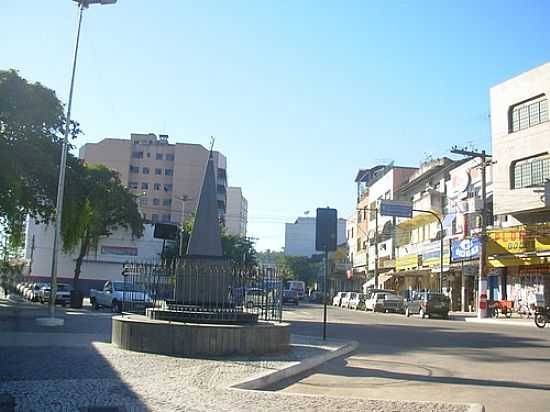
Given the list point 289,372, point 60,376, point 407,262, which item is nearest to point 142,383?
point 60,376

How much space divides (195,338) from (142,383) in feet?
11.6

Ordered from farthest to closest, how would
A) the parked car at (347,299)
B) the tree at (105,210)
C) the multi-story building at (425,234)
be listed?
the parked car at (347,299) → the multi-story building at (425,234) → the tree at (105,210)

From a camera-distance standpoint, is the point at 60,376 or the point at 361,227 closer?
the point at 60,376

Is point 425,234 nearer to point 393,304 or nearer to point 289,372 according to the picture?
point 393,304

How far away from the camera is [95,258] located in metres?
58.8

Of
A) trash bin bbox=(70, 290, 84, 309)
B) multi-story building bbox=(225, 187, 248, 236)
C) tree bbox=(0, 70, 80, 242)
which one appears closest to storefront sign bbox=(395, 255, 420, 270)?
trash bin bbox=(70, 290, 84, 309)

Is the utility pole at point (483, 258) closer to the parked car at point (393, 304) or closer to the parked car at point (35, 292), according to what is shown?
the parked car at point (393, 304)

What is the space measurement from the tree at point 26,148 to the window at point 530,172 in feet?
83.3

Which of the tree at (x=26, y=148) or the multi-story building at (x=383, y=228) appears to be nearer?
the tree at (x=26, y=148)

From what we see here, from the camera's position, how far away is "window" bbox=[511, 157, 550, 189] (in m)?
35.7

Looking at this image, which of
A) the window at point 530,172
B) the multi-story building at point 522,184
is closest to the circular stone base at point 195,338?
the multi-story building at point 522,184

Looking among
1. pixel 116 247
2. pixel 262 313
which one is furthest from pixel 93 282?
pixel 262 313

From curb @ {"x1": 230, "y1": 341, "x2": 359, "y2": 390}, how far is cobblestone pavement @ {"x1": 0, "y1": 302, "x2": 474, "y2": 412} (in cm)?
22

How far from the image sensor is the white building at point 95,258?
2272 inches
